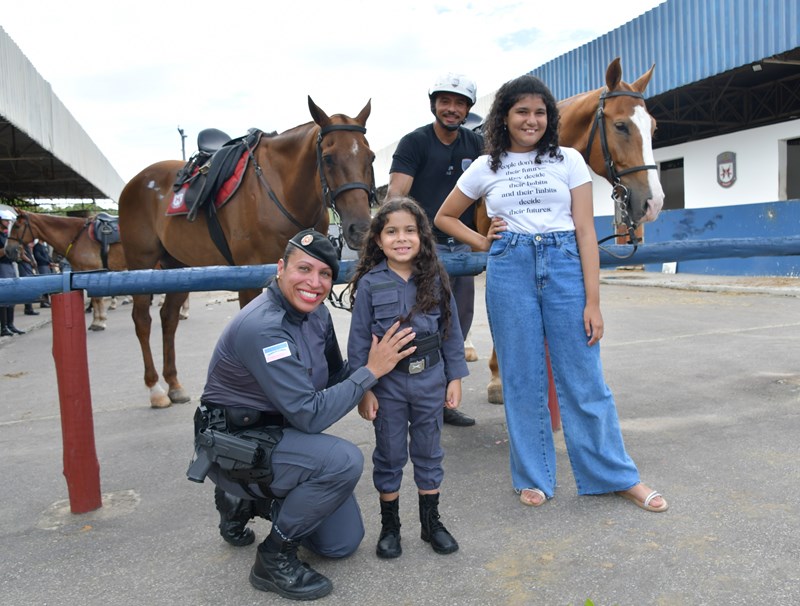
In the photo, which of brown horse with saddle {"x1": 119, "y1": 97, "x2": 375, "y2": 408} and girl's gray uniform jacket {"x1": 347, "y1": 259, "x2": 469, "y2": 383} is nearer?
girl's gray uniform jacket {"x1": 347, "y1": 259, "x2": 469, "y2": 383}

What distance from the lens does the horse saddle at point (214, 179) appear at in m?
4.39

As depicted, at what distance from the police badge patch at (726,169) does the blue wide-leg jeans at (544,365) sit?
44.8ft

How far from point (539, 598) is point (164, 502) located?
6.33 ft

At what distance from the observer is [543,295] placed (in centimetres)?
280

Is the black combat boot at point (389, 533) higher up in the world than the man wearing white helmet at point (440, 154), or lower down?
lower down

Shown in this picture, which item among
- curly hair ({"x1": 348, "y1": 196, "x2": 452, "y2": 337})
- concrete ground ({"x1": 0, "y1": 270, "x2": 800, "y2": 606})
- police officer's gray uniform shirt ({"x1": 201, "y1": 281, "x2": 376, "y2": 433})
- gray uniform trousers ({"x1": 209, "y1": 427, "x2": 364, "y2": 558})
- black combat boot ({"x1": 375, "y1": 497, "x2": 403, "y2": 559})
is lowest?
concrete ground ({"x1": 0, "y1": 270, "x2": 800, "y2": 606})

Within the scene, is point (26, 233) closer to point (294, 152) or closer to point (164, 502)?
point (294, 152)

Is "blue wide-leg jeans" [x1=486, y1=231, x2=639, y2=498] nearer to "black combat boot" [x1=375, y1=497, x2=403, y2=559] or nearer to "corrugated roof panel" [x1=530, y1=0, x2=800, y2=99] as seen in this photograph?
"black combat boot" [x1=375, y1=497, x2=403, y2=559]

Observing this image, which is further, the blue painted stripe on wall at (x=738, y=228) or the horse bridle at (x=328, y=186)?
the blue painted stripe on wall at (x=738, y=228)

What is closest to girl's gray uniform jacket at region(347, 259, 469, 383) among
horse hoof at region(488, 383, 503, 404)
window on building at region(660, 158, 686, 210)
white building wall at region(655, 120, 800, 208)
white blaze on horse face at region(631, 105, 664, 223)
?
white blaze on horse face at region(631, 105, 664, 223)

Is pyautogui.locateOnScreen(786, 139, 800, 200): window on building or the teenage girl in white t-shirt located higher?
pyautogui.locateOnScreen(786, 139, 800, 200): window on building

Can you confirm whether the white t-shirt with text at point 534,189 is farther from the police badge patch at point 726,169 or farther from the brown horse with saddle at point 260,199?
the police badge patch at point 726,169

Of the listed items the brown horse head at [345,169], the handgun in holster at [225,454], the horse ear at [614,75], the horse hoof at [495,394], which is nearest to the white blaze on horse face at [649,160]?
the horse ear at [614,75]

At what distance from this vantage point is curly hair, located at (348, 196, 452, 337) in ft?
8.26
